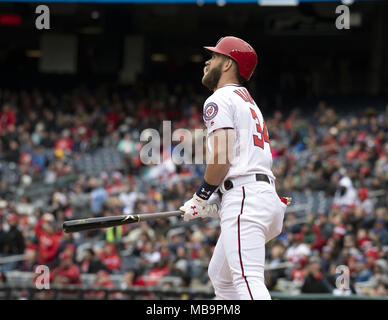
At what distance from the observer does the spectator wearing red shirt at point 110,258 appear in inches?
444

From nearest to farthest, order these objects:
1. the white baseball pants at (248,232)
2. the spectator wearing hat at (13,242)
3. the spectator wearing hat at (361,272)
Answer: the white baseball pants at (248,232) < the spectator wearing hat at (361,272) < the spectator wearing hat at (13,242)

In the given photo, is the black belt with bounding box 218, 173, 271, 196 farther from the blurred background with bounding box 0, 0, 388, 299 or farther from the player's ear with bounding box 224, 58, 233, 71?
the blurred background with bounding box 0, 0, 388, 299

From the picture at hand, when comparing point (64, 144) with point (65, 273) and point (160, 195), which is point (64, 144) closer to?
point (160, 195)

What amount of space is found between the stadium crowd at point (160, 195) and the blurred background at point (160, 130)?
0.03 metres

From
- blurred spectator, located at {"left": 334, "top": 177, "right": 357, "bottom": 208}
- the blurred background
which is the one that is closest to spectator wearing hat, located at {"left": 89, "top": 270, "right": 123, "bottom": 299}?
the blurred background

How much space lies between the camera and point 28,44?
25078mm

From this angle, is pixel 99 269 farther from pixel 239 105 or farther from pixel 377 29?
pixel 377 29

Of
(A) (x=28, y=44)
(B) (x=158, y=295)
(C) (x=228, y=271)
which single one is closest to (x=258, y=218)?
(C) (x=228, y=271)

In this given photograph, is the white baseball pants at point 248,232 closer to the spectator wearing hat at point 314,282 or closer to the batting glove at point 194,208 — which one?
the batting glove at point 194,208

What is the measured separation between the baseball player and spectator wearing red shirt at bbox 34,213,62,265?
785 cm

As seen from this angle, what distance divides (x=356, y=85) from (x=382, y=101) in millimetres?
5472

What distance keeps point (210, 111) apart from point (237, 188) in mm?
437

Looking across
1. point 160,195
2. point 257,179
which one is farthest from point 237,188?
point 160,195

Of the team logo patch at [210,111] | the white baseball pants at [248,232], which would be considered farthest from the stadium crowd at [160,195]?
the team logo patch at [210,111]
